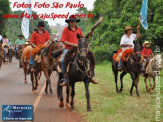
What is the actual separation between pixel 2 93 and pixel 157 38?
17.7 meters

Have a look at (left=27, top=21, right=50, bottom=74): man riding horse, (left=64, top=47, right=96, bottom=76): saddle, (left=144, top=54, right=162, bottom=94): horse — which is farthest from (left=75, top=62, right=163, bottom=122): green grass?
(left=27, top=21, right=50, bottom=74): man riding horse

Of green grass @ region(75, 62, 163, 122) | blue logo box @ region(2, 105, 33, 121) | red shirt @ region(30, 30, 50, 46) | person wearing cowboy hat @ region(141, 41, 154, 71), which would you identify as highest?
red shirt @ region(30, 30, 50, 46)

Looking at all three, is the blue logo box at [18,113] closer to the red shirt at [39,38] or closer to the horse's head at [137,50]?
the horse's head at [137,50]

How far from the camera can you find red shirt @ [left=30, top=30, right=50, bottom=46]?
14898mm

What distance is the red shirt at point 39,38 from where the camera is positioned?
14898mm

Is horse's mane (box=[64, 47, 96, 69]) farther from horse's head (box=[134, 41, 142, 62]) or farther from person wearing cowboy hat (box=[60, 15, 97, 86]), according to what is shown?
horse's head (box=[134, 41, 142, 62])

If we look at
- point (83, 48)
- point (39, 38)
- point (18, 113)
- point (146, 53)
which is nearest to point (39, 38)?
point (39, 38)

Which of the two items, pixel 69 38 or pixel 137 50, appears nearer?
pixel 69 38

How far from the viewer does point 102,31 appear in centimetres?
4056

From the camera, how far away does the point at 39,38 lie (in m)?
15.0

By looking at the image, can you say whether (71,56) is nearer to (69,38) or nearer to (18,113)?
(69,38)

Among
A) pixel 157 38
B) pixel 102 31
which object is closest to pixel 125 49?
pixel 157 38

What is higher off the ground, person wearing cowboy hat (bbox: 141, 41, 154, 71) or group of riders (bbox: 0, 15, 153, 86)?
group of riders (bbox: 0, 15, 153, 86)

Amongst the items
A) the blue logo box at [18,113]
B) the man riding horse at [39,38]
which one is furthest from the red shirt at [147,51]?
the blue logo box at [18,113]
